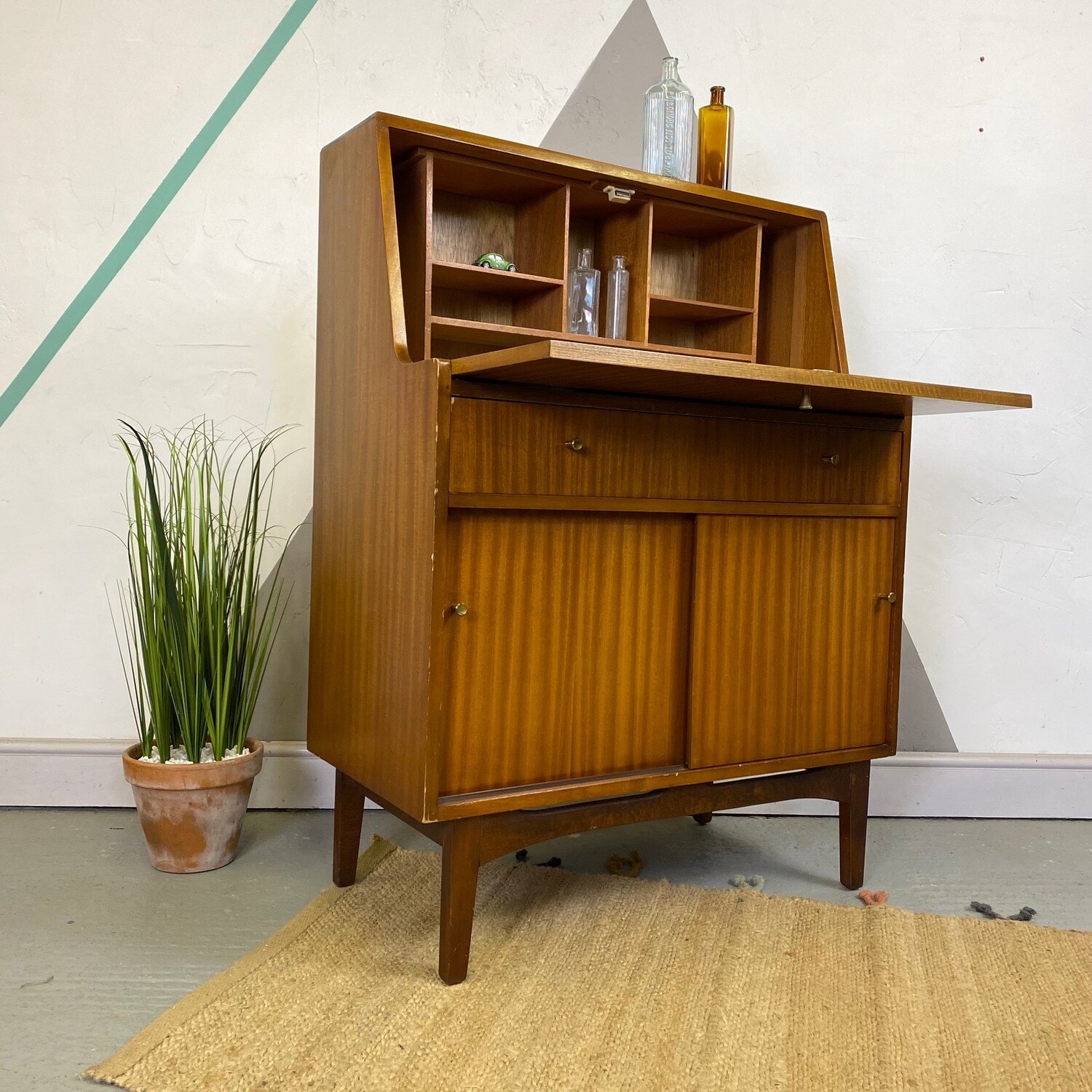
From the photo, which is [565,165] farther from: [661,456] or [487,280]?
[661,456]

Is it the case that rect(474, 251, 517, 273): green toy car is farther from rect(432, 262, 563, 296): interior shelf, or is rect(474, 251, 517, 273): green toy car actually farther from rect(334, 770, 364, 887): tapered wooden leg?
rect(334, 770, 364, 887): tapered wooden leg

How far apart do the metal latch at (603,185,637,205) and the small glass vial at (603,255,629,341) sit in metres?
0.13

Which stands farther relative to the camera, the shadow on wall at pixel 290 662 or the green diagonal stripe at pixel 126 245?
the shadow on wall at pixel 290 662

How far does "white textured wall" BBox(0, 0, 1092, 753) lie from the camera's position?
2.29 m

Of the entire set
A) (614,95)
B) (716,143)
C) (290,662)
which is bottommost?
(290,662)

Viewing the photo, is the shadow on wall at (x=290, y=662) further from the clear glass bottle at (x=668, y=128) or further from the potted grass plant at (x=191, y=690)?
the clear glass bottle at (x=668, y=128)

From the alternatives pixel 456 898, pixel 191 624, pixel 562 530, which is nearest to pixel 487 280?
pixel 562 530

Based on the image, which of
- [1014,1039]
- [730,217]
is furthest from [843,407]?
[1014,1039]

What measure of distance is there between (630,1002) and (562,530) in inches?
28.7

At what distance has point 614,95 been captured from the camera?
97.3 inches

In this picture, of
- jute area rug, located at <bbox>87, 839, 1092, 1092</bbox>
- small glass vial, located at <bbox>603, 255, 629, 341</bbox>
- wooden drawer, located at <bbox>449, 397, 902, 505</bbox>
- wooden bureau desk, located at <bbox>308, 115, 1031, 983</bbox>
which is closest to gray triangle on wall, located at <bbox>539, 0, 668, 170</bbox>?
wooden bureau desk, located at <bbox>308, 115, 1031, 983</bbox>

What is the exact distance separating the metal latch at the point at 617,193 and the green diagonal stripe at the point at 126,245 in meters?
0.93

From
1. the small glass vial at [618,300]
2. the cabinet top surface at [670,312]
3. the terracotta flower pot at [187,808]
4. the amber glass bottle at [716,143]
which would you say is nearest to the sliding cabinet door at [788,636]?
the cabinet top surface at [670,312]

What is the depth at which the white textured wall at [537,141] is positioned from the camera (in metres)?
2.29
